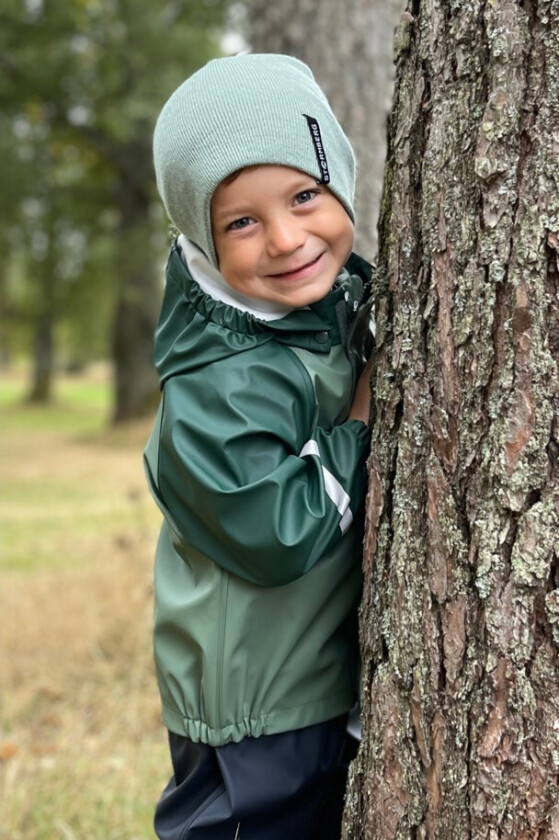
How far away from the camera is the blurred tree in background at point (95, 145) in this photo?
1427 centimetres

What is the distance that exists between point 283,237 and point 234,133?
0.19m

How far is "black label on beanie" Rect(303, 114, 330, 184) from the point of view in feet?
5.31

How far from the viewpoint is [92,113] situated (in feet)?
51.1

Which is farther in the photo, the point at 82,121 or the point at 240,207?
the point at 82,121

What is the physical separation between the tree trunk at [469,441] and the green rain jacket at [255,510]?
0.14m

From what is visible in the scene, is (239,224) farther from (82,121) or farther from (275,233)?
(82,121)

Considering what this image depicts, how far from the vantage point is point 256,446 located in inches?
59.8

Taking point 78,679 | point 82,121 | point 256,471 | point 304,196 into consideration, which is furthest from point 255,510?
point 82,121

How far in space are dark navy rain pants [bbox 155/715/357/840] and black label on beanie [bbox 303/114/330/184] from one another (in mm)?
989

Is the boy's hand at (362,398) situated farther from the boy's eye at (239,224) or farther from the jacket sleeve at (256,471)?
the boy's eye at (239,224)

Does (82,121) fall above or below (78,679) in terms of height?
above

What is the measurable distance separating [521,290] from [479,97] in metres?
0.29

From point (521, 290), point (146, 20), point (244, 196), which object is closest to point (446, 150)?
point (521, 290)

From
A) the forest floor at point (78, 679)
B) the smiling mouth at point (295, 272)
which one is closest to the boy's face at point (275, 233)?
the smiling mouth at point (295, 272)
